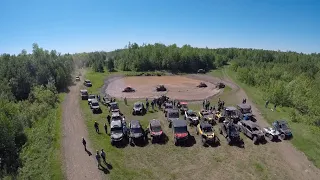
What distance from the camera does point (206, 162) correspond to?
26594 millimetres

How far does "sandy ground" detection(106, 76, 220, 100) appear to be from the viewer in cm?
5944

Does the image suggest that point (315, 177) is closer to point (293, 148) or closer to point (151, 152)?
point (293, 148)

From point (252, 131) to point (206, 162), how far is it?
334 inches

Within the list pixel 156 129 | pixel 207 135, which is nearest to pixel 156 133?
pixel 156 129

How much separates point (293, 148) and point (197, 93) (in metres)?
33.6

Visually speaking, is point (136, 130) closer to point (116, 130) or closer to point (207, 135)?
point (116, 130)

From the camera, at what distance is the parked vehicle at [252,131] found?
30531 mm

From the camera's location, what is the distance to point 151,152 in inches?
1131

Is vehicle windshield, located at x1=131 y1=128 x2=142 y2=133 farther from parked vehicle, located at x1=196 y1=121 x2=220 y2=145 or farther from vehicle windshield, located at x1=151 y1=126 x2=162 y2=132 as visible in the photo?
parked vehicle, located at x1=196 y1=121 x2=220 y2=145

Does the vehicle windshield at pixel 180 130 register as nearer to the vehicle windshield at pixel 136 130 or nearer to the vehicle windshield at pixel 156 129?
the vehicle windshield at pixel 156 129

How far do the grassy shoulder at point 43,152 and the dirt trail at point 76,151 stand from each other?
76cm

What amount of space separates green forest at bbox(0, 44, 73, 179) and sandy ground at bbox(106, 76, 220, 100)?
1417 centimetres

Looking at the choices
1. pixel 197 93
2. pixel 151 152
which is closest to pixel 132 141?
pixel 151 152

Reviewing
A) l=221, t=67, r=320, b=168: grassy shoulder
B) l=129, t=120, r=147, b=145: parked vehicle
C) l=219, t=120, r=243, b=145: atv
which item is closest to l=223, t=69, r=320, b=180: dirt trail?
l=221, t=67, r=320, b=168: grassy shoulder
